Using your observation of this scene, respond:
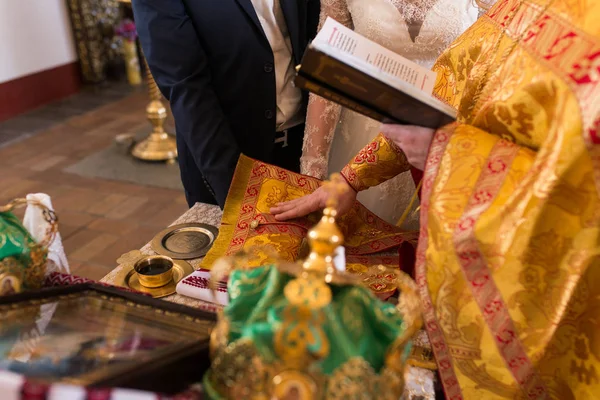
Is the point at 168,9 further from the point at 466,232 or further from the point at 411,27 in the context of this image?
the point at 466,232

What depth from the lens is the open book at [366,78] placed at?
661mm

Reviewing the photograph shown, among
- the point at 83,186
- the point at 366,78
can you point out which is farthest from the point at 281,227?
the point at 83,186

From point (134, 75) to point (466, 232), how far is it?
488 centimetres

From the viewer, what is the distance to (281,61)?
143 centimetres

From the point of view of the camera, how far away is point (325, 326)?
500 millimetres

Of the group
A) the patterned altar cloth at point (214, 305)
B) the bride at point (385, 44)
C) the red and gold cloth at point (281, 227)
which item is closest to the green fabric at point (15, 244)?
the patterned altar cloth at point (214, 305)

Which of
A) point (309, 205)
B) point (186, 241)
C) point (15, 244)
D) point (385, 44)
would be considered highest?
point (385, 44)

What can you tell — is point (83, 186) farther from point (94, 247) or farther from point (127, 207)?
point (94, 247)

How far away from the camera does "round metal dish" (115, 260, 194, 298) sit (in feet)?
3.20

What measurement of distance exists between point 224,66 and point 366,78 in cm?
78

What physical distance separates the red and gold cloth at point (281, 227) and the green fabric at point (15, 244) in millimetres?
395

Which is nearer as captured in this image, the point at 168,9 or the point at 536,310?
the point at 536,310

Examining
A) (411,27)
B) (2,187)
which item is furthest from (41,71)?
(411,27)

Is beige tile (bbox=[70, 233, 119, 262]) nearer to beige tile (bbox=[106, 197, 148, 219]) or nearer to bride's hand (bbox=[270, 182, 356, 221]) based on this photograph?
beige tile (bbox=[106, 197, 148, 219])
